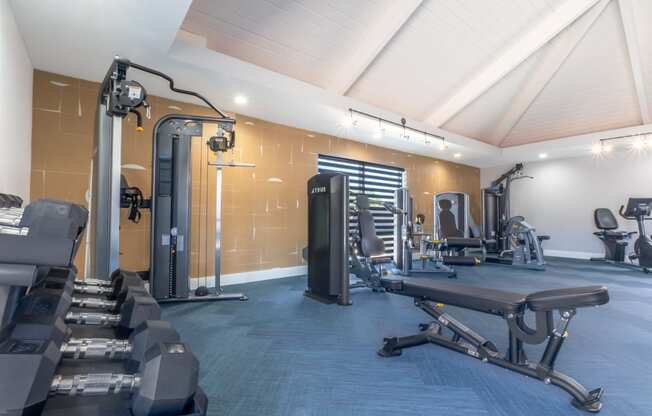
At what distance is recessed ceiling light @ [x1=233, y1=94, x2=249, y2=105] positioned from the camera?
13.3ft

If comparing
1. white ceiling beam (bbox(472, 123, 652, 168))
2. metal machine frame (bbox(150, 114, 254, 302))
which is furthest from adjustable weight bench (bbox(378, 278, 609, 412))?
white ceiling beam (bbox(472, 123, 652, 168))

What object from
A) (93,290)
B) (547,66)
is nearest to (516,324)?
(93,290)

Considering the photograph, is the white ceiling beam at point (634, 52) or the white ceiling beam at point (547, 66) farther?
the white ceiling beam at point (547, 66)

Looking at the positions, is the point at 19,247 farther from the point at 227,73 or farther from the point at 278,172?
the point at 278,172

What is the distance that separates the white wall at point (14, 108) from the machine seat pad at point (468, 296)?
9.91 feet

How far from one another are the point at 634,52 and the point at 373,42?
4408 mm

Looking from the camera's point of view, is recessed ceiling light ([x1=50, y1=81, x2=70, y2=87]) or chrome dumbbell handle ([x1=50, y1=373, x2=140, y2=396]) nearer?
chrome dumbbell handle ([x1=50, y1=373, x2=140, y2=396])

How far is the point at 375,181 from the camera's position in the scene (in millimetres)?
6832

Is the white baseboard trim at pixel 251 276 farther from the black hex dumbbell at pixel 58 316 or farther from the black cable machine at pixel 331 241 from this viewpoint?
the black hex dumbbell at pixel 58 316

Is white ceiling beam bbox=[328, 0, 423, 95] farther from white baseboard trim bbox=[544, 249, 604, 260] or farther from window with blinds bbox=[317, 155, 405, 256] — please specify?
white baseboard trim bbox=[544, 249, 604, 260]

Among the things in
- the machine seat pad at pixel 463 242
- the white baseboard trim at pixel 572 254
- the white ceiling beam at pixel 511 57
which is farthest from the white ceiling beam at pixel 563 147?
the machine seat pad at pixel 463 242

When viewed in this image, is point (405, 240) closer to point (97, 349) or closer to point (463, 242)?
point (463, 242)

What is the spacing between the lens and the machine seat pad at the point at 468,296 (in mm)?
1843

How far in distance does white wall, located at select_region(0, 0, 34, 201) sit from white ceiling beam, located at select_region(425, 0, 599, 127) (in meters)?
5.69
